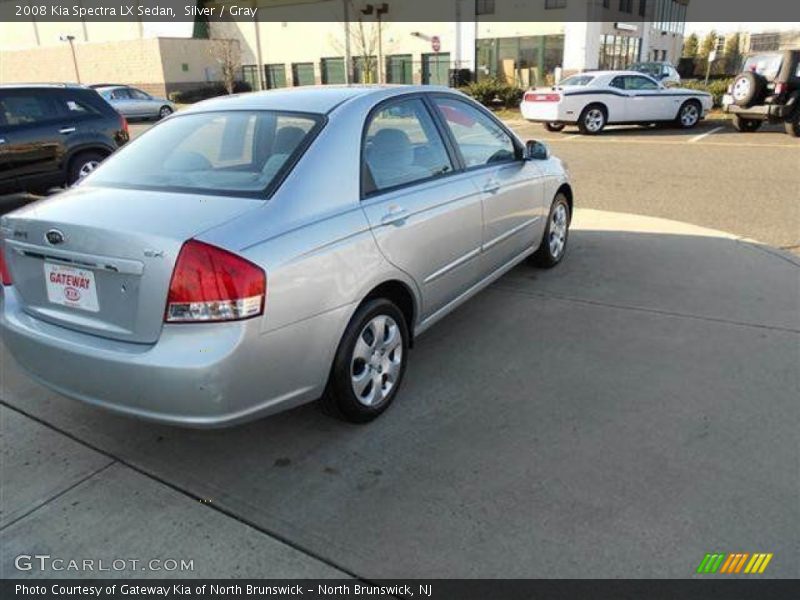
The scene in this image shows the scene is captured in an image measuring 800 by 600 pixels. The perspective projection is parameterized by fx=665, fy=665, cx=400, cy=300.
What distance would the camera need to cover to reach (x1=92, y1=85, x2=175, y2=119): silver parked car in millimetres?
26106

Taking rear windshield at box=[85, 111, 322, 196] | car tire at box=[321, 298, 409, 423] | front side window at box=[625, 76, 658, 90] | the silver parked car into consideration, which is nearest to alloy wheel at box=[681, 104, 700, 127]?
front side window at box=[625, 76, 658, 90]

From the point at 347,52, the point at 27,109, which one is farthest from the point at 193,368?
the point at 347,52

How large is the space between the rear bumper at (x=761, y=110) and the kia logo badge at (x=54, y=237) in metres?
15.8

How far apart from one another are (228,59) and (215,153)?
41.6 meters

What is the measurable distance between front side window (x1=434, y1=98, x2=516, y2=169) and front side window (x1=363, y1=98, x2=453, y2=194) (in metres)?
0.24

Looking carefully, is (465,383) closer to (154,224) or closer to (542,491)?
(542,491)

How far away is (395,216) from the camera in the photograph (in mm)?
3393

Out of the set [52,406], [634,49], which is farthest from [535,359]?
[634,49]

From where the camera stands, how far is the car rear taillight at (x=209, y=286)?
2574 mm

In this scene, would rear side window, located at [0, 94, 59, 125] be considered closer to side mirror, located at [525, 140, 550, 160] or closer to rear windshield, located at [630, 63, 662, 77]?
side mirror, located at [525, 140, 550, 160]

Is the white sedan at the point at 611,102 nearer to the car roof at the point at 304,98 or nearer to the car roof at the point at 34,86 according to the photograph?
the car roof at the point at 34,86

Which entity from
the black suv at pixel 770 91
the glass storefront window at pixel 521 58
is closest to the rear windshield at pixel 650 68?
the glass storefront window at pixel 521 58

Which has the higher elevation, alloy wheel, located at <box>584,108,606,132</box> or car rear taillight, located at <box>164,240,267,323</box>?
car rear taillight, located at <box>164,240,267,323</box>

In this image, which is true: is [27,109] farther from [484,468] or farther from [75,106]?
[484,468]
